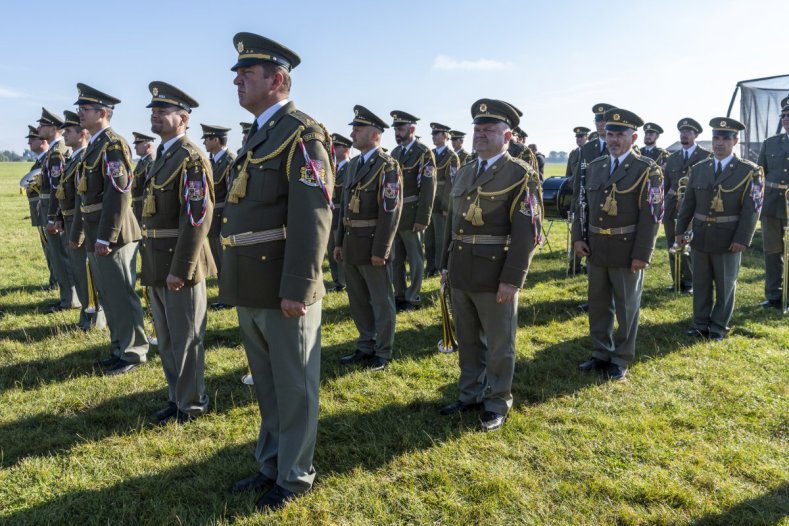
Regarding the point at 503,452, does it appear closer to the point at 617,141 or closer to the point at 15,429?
the point at 617,141

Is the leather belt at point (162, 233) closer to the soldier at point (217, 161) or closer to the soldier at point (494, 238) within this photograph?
the soldier at point (494, 238)

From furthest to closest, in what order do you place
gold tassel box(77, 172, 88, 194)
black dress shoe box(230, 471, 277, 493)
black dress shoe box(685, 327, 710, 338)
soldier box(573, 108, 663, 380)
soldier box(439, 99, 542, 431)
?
black dress shoe box(685, 327, 710, 338), gold tassel box(77, 172, 88, 194), soldier box(573, 108, 663, 380), soldier box(439, 99, 542, 431), black dress shoe box(230, 471, 277, 493)

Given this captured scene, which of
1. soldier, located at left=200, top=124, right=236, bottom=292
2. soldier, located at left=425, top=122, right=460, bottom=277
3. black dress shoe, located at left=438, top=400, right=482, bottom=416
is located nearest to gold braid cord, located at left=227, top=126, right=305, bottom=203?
black dress shoe, located at left=438, top=400, right=482, bottom=416

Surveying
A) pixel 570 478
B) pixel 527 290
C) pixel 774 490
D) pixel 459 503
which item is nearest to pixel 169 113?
pixel 459 503

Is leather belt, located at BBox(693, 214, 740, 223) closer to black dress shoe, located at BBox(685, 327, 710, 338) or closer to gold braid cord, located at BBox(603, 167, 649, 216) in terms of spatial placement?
black dress shoe, located at BBox(685, 327, 710, 338)

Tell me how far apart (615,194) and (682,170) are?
175 inches

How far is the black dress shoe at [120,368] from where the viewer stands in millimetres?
5492

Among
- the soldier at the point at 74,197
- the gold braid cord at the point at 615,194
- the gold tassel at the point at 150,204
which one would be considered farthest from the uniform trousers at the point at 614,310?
the soldier at the point at 74,197

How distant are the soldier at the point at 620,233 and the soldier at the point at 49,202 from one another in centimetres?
653

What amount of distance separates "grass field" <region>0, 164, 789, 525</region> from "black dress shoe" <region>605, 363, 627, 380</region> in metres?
0.14

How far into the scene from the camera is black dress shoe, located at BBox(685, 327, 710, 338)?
20.8ft

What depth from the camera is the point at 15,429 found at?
4379mm

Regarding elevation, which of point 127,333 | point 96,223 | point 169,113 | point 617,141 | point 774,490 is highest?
point 169,113

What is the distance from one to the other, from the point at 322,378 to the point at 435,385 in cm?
108
